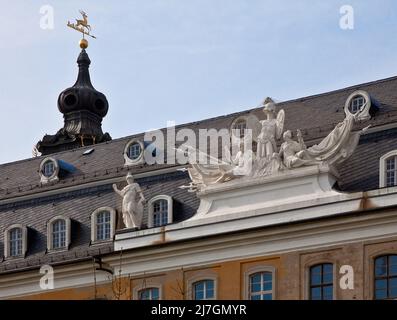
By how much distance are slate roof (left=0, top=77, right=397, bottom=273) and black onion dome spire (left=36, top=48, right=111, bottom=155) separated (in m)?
14.0

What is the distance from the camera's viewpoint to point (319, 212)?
6072 cm

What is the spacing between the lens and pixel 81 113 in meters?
93.2

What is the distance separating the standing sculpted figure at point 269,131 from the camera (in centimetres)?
6294

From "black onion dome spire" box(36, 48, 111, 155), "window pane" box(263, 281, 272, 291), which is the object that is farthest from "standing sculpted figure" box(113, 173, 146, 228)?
"black onion dome spire" box(36, 48, 111, 155)

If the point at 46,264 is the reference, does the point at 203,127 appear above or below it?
above

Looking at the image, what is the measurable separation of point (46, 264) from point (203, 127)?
8550mm

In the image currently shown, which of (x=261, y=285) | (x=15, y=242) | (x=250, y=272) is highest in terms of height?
(x=15, y=242)

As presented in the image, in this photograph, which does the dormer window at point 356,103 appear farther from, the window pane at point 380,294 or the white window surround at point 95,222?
the white window surround at point 95,222

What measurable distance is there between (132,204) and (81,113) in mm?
27628

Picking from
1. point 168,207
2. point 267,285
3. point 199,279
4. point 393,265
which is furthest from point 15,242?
point 393,265

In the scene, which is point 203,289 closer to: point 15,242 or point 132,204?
point 132,204

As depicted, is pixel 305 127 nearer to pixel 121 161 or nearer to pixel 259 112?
pixel 259 112
